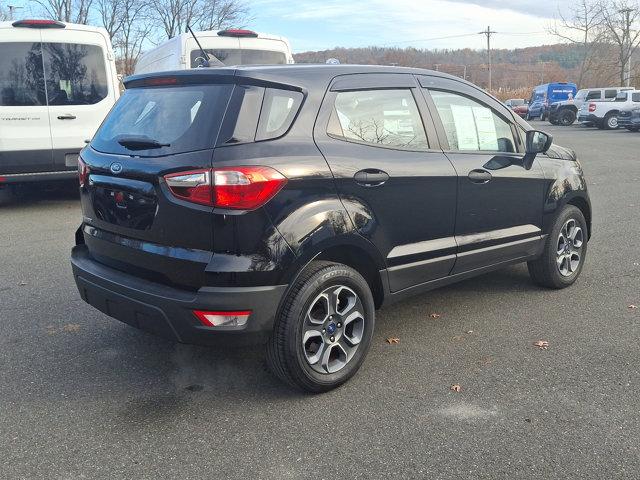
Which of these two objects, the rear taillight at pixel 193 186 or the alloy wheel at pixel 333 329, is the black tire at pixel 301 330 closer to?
the alloy wheel at pixel 333 329

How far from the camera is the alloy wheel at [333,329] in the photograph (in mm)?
3291

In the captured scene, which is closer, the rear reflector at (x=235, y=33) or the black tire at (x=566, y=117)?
the rear reflector at (x=235, y=33)

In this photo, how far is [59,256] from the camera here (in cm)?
621

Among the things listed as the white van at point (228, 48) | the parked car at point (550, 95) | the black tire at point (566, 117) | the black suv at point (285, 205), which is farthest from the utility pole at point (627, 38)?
the black suv at point (285, 205)

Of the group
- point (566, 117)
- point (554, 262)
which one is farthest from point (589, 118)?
point (554, 262)

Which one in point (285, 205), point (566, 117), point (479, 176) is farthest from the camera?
point (566, 117)

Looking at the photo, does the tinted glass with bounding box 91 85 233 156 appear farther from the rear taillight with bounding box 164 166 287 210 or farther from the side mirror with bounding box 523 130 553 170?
the side mirror with bounding box 523 130 553 170

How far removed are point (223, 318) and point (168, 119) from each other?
1.10m

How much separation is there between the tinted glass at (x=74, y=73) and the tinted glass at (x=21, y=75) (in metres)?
0.11

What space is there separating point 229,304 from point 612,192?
9.10 m

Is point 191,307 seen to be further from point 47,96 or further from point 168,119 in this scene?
point 47,96

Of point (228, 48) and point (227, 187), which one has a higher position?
point (228, 48)

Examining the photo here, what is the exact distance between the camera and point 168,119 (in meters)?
3.27

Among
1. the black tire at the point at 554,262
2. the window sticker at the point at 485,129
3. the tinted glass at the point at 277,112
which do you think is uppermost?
the tinted glass at the point at 277,112
